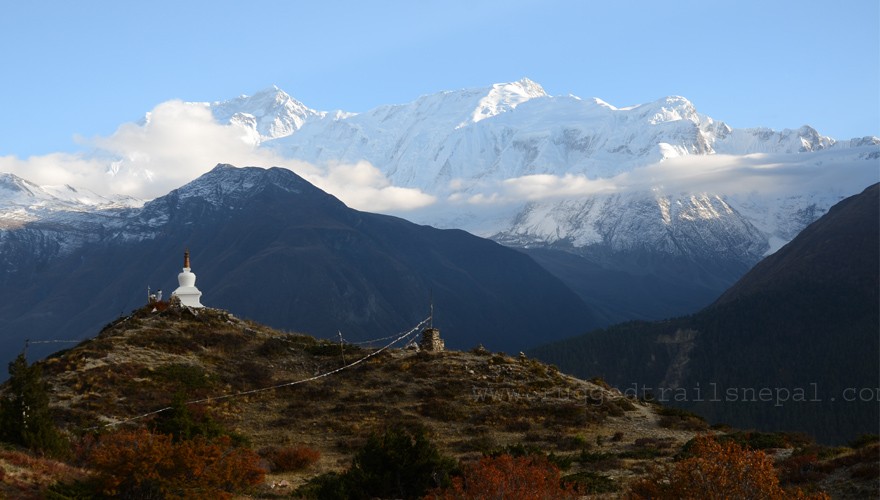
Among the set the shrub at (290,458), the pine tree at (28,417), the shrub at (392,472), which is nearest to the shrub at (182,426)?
the shrub at (290,458)

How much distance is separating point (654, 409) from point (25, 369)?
121 feet

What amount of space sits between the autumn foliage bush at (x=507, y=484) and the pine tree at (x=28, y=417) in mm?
15177

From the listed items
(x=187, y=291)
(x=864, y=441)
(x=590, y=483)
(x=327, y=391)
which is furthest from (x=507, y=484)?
(x=187, y=291)

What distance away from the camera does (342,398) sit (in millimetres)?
49938

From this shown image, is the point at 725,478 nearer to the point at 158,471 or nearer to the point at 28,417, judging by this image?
the point at 158,471

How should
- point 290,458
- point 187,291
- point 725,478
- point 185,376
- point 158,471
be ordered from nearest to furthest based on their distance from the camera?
1. point 725,478
2. point 158,471
3. point 290,458
4. point 185,376
5. point 187,291

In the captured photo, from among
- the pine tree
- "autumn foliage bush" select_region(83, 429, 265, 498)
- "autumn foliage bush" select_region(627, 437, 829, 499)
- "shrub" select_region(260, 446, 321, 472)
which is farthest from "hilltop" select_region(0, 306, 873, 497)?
"autumn foliage bush" select_region(627, 437, 829, 499)

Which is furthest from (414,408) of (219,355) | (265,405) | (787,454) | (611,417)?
(787,454)

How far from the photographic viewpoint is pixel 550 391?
52.5 m

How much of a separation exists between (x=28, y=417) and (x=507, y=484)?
19.0 meters

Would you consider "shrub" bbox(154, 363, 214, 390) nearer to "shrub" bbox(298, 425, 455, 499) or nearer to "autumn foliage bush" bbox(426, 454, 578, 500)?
"shrub" bbox(298, 425, 455, 499)

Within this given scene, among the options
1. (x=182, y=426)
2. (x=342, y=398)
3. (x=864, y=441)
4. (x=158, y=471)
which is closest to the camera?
(x=158, y=471)

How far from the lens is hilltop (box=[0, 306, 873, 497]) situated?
38844mm

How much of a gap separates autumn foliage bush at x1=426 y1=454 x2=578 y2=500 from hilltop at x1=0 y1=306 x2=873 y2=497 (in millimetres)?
5780
